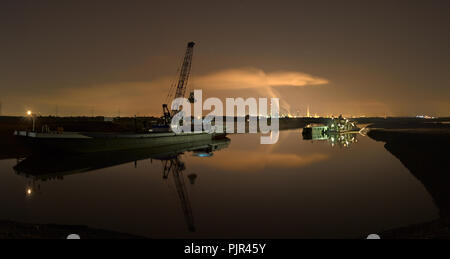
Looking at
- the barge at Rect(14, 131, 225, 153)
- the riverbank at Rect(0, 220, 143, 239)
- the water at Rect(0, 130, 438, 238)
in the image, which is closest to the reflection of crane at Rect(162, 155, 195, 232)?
the water at Rect(0, 130, 438, 238)

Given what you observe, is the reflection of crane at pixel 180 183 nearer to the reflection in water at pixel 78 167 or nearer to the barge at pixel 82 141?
the reflection in water at pixel 78 167

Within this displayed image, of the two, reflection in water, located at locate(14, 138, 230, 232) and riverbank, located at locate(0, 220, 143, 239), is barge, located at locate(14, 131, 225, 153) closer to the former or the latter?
reflection in water, located at locate(14, 138, 230, 232)

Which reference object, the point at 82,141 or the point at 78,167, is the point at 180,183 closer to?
the point at 78,167

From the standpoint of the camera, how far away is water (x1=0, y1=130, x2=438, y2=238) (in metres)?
15.7

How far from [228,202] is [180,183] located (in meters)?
8.61

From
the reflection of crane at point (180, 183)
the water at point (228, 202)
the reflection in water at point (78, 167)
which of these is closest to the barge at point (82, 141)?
the reflection in water at point (78, 167)

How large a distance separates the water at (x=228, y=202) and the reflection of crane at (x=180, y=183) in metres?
0.17

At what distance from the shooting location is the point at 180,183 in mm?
28516

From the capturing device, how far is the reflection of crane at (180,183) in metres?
17.6

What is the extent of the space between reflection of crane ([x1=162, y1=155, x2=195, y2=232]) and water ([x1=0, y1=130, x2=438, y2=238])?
0.56 feet
